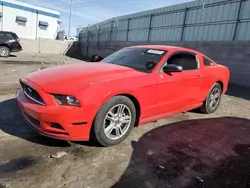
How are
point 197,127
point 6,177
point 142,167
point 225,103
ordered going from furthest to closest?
point 225,103 < point 197,127 < point 142,167 < point 6,177

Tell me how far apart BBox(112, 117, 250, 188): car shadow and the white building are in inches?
1446

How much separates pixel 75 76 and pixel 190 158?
1.93m

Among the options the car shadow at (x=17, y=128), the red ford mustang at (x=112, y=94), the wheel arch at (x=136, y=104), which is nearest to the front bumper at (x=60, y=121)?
the red ford mustang at (x=112, y=94)

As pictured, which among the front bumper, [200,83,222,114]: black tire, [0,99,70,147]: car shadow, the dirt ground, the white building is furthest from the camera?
the white building

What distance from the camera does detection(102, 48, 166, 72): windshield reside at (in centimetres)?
397

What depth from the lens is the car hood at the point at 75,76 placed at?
306 cm

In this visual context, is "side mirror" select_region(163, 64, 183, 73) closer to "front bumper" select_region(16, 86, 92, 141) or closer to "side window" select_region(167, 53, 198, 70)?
"side window" select_region(167, 53, 198, 70)

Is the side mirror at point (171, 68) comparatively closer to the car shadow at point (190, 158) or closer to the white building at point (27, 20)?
the car shadow at point (190, 158)

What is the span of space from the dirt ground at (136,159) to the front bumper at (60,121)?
28cm

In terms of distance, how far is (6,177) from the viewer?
8.17ft

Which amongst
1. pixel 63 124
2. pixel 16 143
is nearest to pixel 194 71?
pixel 63 124

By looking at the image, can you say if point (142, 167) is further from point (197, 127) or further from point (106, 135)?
point (197, 127)

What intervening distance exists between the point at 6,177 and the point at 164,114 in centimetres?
257

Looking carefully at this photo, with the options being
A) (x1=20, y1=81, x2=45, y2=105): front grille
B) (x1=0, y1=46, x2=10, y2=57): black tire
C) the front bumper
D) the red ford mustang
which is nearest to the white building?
(x1=0, y1=46, x2=10, y2=57): black tire
